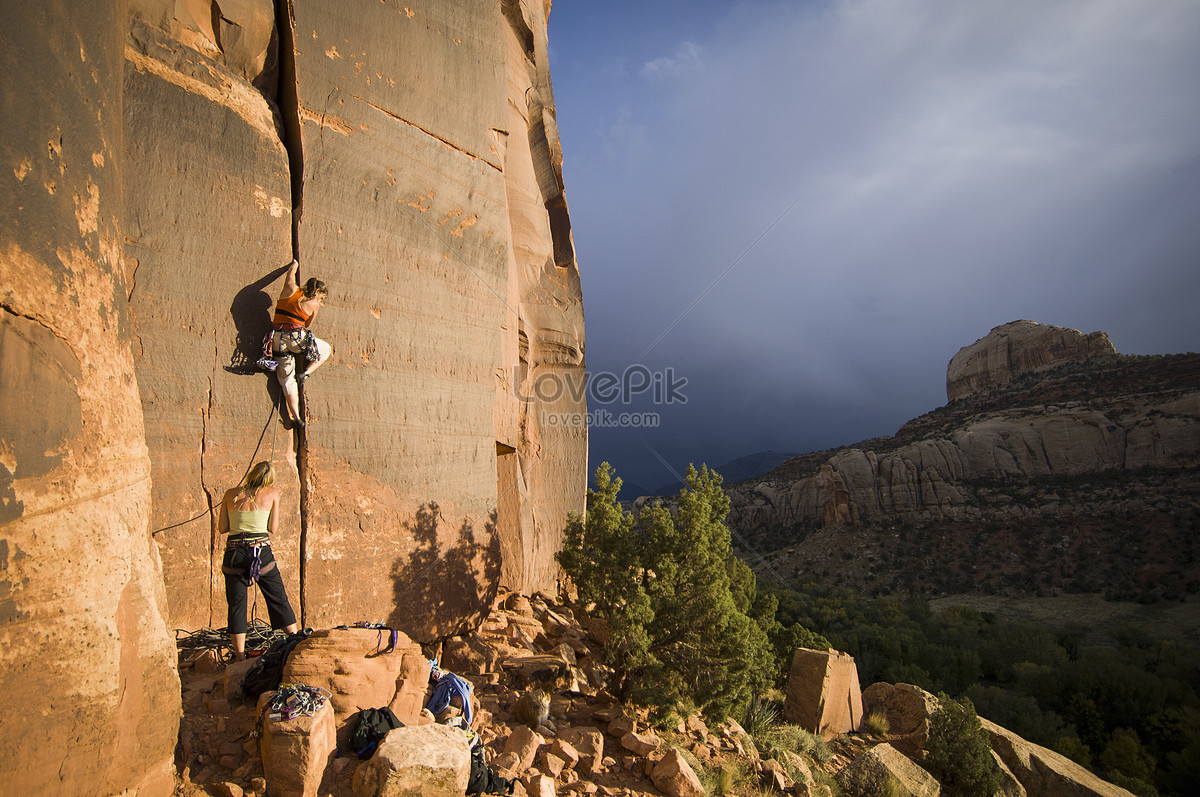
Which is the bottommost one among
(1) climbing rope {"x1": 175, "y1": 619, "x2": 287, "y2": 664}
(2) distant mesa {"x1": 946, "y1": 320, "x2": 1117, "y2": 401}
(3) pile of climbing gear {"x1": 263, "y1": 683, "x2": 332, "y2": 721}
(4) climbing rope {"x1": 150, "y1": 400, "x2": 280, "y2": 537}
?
(3) pile of climbing gear {"x1": 263, "y1": 683, "x2": 332, "y2": 721}

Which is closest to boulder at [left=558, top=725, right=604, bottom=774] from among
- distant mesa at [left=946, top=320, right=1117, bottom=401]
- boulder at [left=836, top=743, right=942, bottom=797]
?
boulder at [left=836, top=743, right=942, bottom=797]

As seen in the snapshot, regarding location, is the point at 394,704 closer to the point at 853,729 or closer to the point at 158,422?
the point at 158,422

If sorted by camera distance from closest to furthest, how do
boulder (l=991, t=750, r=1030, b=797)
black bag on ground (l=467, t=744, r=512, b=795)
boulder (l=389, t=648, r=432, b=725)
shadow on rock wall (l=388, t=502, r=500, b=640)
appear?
black bag on ground (l=467, t=744, r=512, b=795) < boulder (l=389, t=648, r=432, b=725) < shadow on rock wall (l=388, t=502, r=500, b=640) < boulder (l=991, t=750, r=1030, b=797)

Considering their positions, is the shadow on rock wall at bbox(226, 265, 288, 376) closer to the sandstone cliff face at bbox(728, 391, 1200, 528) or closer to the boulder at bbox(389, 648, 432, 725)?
the boulder at bbox(389, 648, 432, 725)

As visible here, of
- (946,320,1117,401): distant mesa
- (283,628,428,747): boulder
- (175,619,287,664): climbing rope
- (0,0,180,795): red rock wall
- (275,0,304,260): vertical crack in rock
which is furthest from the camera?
(946,320,1117,401): distant mesa

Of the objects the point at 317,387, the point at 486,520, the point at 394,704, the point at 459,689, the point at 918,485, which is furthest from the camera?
the point at 918,485

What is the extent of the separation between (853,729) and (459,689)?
27.3 feet

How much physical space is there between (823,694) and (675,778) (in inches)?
221

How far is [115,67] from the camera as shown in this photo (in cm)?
408

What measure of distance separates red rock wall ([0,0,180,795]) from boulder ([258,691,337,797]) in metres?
0.59

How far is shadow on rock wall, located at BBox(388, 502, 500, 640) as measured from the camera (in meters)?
6.62

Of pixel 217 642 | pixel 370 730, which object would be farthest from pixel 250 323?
pixel 370 730

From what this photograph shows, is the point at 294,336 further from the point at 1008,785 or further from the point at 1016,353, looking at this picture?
the point at 1016,353

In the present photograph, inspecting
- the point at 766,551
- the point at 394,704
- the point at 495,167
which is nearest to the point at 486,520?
the point at 394,704
